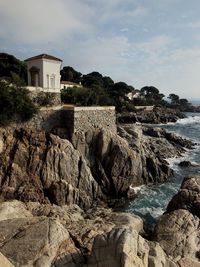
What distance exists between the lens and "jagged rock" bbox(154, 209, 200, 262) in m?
17.3

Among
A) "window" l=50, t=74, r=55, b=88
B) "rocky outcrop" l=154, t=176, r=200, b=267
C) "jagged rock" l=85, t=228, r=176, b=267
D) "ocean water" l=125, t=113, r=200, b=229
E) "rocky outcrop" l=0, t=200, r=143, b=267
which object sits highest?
"window" l=50, t=74, r=55, b=88

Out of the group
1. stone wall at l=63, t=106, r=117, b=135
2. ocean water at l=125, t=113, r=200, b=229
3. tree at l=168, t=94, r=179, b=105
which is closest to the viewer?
ocean water at l=125, t=113, r=200, b=229

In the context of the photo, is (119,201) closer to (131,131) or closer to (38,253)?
(131,131)

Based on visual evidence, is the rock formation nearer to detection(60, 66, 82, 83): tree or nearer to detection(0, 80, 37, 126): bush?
detection(0, 80, 37, 126): bush

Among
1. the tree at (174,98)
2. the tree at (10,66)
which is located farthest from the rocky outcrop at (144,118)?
the tree at (174,98)

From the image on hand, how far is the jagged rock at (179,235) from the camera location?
17297 millimetres

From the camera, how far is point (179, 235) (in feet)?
60.4

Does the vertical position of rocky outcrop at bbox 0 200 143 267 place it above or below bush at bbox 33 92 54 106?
below

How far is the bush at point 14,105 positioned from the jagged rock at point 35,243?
15.1 m

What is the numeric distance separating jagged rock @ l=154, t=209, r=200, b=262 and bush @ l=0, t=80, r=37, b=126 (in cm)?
1627

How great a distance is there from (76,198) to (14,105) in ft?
33.0

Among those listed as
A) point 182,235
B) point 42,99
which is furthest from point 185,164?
point 182,235

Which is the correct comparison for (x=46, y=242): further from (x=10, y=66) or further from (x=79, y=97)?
(x=10, y=66)

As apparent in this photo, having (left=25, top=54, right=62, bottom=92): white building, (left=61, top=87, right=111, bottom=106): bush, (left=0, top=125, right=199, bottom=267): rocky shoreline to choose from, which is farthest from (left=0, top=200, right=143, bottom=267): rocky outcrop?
(left=61, top=87, right=111, bottom=106): bush
